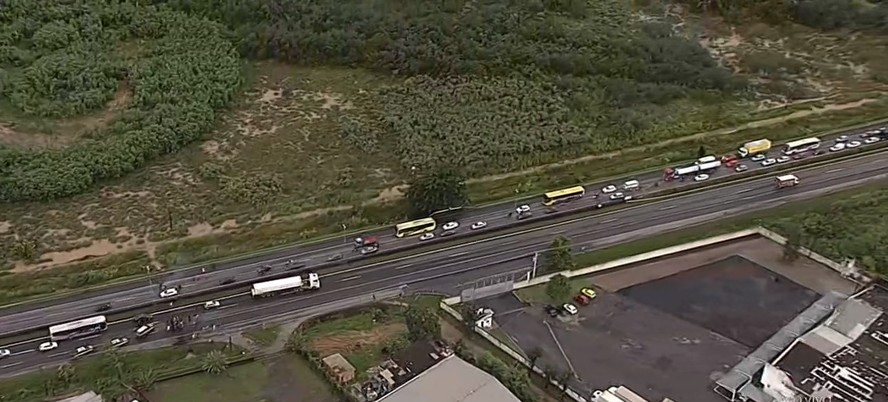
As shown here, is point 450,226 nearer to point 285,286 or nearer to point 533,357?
point 285,286

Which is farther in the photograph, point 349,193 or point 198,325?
point 349,193

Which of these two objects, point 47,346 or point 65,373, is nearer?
point 65,373

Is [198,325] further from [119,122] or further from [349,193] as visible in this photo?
[119,122]

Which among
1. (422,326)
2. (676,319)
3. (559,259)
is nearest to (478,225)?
(559,259)

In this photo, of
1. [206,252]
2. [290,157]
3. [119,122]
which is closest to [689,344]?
[206,252]

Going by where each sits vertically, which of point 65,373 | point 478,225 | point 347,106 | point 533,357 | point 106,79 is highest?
point 106,79

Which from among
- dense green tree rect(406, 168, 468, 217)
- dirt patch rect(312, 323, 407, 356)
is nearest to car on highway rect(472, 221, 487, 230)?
dense green tree rect(406, 168, 468, 217)
